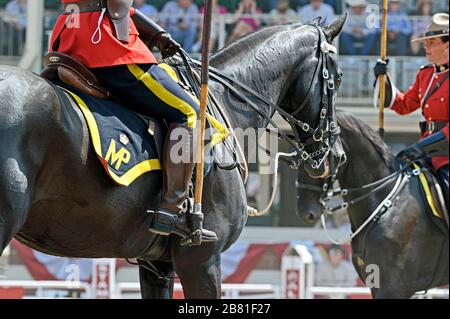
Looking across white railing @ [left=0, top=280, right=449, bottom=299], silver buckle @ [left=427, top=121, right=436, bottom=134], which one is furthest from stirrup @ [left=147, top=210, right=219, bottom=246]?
white railing @ [left=0, top=280, right=449, bottom=299]

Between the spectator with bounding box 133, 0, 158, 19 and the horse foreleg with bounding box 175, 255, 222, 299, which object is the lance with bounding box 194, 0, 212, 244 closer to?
the horse foreleg with bounding box 175, 255, 222, 299

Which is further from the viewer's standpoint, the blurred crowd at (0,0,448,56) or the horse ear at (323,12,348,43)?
the blurred crowd at (0,0,448,56)

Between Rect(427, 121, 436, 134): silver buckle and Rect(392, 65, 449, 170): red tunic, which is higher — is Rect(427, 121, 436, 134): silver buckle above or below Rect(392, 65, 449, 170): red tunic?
below

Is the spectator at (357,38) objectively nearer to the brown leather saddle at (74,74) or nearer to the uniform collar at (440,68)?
the uniform collar at (440,68)

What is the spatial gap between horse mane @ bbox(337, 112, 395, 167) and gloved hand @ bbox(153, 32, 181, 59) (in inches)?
125

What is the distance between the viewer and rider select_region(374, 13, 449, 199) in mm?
8672

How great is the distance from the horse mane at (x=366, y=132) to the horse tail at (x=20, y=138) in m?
4.32

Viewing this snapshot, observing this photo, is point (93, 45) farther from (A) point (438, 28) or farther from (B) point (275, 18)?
(B) point (275, 18)

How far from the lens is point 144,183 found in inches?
203

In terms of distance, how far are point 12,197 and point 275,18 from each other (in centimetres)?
1389

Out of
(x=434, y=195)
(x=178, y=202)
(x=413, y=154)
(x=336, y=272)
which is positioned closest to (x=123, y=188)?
(x=178, y=202)

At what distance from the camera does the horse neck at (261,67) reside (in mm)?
6102
